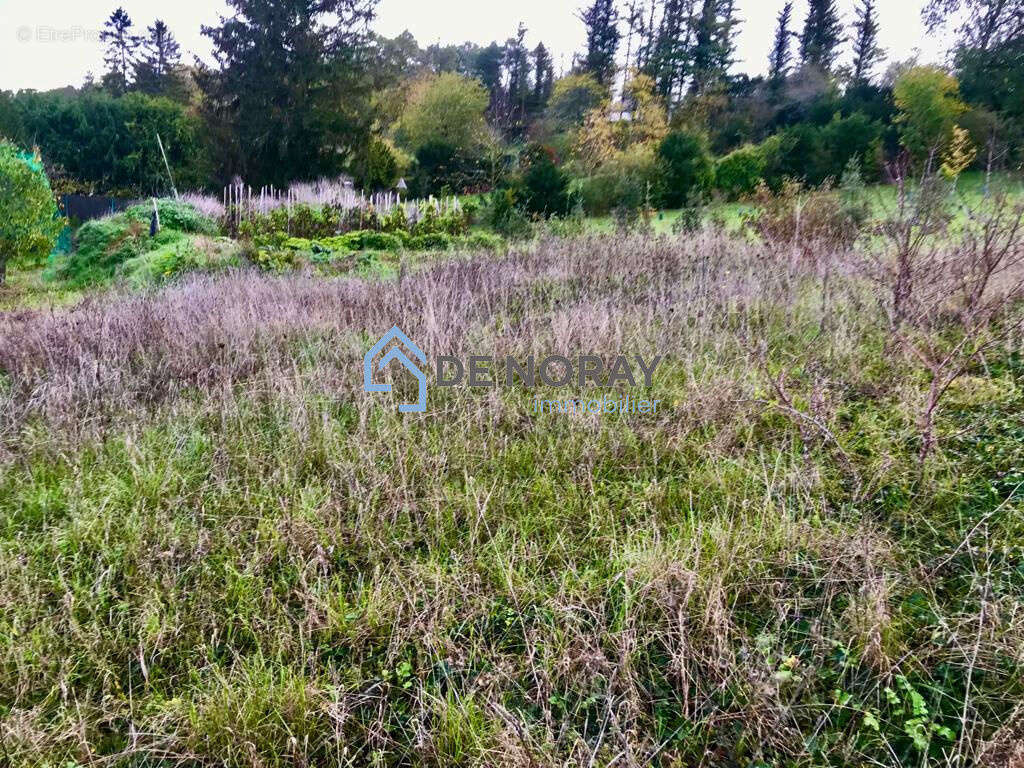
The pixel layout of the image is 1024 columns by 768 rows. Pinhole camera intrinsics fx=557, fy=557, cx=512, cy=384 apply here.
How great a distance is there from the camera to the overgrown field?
5.19 feet

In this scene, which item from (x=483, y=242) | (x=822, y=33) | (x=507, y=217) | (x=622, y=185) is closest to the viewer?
(x=483, y=242)

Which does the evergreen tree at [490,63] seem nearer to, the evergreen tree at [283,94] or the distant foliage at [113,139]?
the evergreen tree at [283,94]

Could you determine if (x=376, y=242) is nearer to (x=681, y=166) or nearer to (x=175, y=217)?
(x=175, y=217)

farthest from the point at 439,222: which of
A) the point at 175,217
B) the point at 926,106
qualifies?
the point at 926,106

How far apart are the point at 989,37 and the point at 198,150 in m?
27.4

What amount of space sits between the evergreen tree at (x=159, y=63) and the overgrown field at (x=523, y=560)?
3576cm

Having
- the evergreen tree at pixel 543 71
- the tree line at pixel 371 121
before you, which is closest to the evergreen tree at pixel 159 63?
the tree line at pixel 371 121

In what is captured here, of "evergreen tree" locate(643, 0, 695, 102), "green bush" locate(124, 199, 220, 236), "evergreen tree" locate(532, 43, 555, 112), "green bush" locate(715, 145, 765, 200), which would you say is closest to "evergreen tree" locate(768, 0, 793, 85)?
"evergreen tree" locate(643, 0, 695, 102)

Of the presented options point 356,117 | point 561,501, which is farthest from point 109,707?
point 356,117

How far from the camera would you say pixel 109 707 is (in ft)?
5.51

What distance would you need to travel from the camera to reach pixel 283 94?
18.5 meters

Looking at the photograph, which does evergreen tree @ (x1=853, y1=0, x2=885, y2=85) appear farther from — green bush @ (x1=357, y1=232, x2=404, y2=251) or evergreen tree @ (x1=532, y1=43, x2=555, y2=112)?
green bush @ (x1=357, y1=232, x2=404, y2=251)

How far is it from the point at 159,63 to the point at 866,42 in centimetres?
3939

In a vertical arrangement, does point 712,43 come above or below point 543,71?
below
